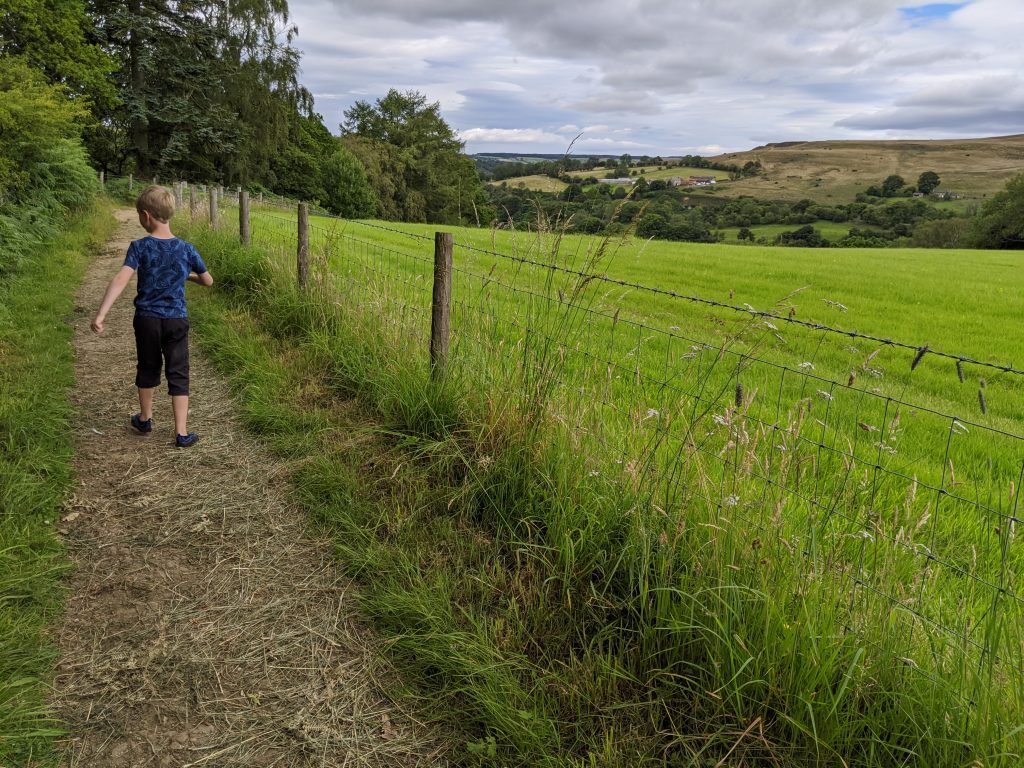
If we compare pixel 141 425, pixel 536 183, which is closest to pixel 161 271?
pixel 141 425

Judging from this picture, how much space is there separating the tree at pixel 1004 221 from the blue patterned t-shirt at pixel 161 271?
7371cm

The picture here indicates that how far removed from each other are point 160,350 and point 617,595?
3971mm

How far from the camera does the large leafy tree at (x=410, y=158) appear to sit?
2571 inches

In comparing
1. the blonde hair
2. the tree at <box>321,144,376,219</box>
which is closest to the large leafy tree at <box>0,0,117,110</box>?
the blonde hair

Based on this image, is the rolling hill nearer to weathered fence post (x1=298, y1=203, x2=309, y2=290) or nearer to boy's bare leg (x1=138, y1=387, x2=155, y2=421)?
weathered fence post (x1=298, y1=203, x2=309, y2=290)

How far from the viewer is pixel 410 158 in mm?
67188

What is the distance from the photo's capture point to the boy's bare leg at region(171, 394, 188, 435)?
15.9 ft

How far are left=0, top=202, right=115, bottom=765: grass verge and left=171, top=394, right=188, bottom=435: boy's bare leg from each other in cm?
69

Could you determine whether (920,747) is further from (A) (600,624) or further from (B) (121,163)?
(B) (121,163)

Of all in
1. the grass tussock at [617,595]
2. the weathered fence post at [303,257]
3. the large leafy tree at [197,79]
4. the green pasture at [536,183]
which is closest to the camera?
the grass tussock at [617,595]

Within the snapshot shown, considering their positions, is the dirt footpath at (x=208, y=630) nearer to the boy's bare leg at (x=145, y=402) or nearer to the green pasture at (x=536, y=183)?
the boy's bare leg at (x=145, y=402)

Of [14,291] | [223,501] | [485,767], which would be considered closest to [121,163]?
[14,291]

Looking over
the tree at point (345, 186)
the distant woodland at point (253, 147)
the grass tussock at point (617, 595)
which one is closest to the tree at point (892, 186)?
the distant woodland at point (253, 147)

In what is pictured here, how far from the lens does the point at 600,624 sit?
2.75 metres
